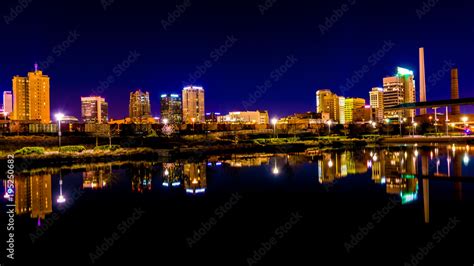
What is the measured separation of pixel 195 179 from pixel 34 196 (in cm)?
580

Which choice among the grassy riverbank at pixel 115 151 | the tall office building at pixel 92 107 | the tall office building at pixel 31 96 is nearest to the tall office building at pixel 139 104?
the tall office building at pixel 92 107

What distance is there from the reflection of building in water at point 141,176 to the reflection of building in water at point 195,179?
58.1 inches

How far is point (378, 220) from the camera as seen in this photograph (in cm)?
820

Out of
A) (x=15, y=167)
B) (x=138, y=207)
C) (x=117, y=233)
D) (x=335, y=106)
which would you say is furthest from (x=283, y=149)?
(x=335, y=106)

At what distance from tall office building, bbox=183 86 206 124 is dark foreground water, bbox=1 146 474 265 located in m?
156

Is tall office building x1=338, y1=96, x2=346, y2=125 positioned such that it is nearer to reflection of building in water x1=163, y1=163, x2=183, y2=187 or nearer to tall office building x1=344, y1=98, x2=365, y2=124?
tall office building x1=344, y1=98, x2=365, y2=124

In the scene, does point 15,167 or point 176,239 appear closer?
point 176,239

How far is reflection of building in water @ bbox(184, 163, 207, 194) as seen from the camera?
12550 millimetres

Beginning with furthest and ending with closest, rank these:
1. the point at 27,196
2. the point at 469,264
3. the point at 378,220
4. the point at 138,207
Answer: the point at 27,196 < the point at 138,207 < the point at 378,220 < the point at 469,264

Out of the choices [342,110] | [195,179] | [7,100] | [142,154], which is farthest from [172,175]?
[342,110]

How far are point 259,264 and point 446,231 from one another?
160 inches

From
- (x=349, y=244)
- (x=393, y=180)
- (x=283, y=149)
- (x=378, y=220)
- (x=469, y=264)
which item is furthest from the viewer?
(x=283, y=149)

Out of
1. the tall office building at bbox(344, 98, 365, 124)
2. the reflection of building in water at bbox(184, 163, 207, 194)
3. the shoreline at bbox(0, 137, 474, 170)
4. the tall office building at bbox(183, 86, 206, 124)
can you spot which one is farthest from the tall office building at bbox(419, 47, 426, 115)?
the tall office building at bbox(344, 98, 365, 124)

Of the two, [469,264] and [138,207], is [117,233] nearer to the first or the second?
[138,207]
